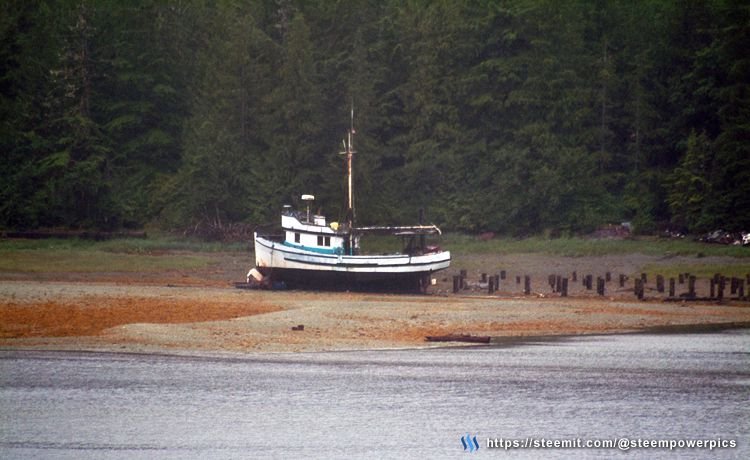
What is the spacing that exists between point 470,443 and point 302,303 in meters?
21.8

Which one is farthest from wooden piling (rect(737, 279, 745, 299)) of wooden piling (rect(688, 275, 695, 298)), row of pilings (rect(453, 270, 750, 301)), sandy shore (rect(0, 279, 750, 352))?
wooden piling (rect(688, 275, 695, 298))

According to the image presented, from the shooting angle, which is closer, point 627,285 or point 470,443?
point 470,443

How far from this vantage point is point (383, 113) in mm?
79875

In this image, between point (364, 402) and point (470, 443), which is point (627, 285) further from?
point (470, 443)

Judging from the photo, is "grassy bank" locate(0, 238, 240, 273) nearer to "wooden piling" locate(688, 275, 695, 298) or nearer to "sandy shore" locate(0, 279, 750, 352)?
"sandy shore" locate(0, 279, 750, 352)

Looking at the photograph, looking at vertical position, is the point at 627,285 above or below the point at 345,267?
below

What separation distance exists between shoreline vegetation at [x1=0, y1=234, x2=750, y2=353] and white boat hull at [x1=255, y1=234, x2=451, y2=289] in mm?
1381

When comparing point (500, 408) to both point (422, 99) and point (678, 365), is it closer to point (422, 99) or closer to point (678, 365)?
point (678, 365)

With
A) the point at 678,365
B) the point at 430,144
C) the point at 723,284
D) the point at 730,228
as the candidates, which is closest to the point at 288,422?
the point at 678,365

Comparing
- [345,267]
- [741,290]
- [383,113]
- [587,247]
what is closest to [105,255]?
[345,267]

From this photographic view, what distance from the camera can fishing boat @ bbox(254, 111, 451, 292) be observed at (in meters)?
51.1

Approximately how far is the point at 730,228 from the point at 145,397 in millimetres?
42285

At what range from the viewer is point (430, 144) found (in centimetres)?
7612

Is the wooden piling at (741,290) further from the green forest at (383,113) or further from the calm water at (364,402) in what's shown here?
the green forest at (383,113)
